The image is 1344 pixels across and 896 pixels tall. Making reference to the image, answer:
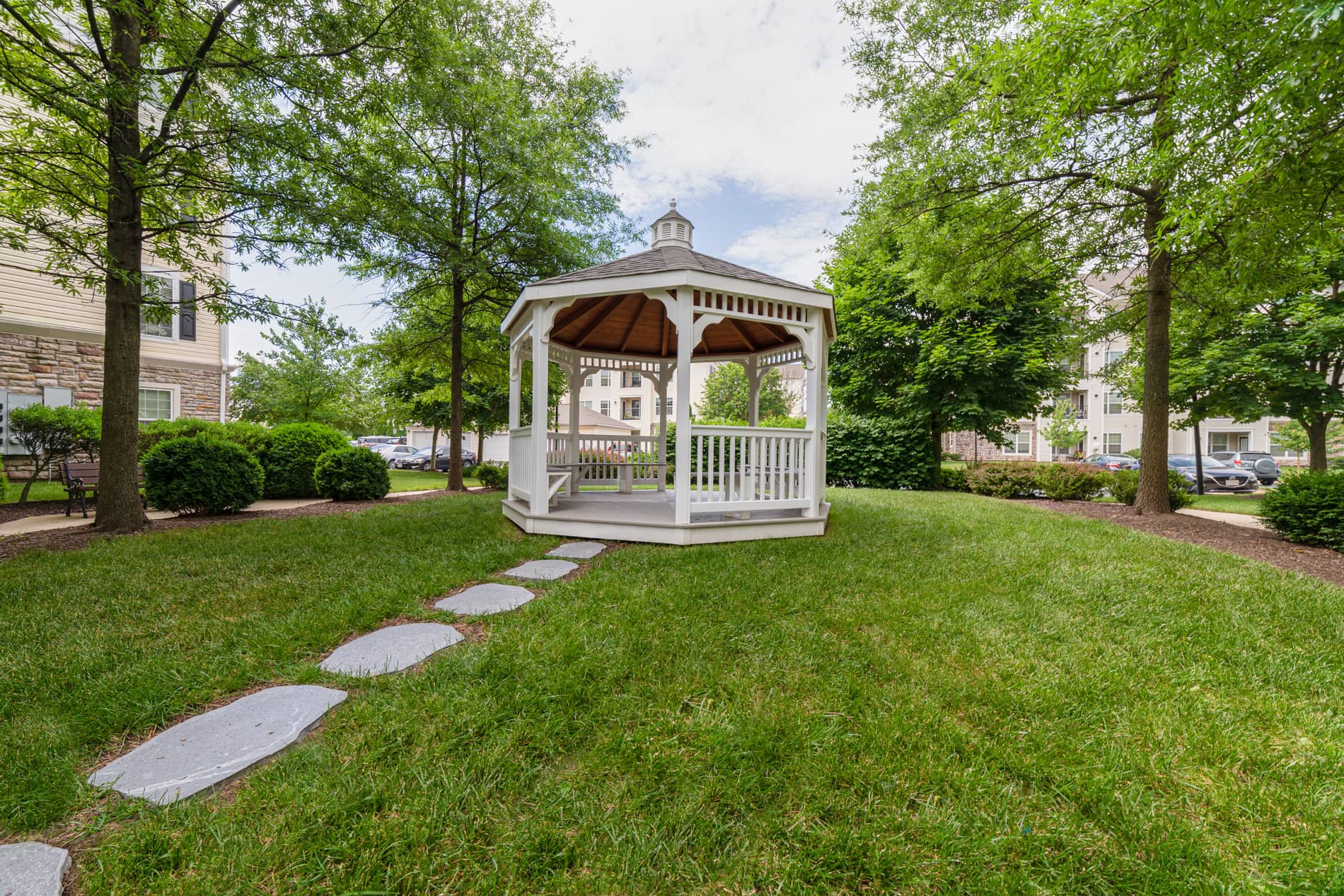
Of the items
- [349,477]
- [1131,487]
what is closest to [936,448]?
[1131,487]

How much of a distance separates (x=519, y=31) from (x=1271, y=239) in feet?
39.9

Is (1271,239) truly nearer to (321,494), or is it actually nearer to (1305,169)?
(1305,169)

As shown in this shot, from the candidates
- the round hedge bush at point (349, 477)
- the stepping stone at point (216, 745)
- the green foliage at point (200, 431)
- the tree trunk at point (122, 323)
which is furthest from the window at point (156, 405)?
the stepping stone at point (216, 745)

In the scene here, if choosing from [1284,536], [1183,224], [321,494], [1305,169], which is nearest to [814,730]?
[1183,224]

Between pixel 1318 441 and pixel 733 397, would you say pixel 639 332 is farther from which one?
pixel 733 397

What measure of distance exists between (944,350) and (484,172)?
403 inches

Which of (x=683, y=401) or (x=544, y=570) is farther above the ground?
(x=683, y=401)

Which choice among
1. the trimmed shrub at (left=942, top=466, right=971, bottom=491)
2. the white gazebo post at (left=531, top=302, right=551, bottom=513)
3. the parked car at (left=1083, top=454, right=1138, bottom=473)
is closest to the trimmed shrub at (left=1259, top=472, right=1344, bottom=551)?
the trimmed shrub at (left=942, top=466, right=971, bottom=491)

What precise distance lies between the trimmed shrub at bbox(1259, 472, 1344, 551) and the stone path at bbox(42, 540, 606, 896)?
9155 millimetres

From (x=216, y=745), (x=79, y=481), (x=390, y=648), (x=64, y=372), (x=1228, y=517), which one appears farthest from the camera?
(x=64, y=372)

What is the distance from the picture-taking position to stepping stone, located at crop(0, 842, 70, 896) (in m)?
1.33

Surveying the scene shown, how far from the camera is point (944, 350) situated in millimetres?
11781

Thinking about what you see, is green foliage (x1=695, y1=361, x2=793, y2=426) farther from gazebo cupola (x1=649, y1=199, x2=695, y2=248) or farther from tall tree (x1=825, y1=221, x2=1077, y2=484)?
gazebo cupola (x1=649, y1=199, x2=695, y2=248)

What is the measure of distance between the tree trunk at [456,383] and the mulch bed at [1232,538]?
10.8 metres
